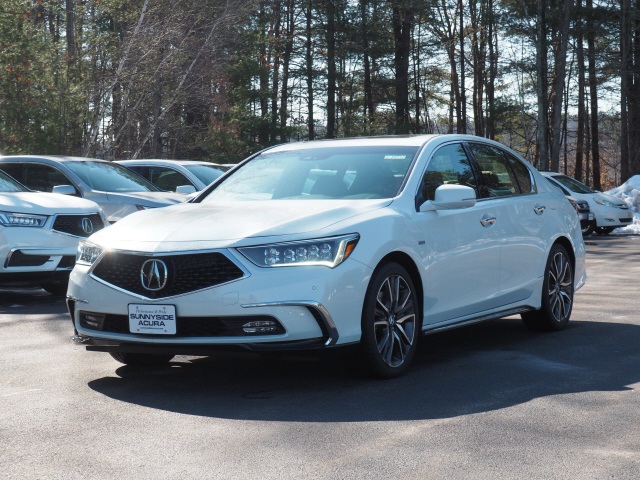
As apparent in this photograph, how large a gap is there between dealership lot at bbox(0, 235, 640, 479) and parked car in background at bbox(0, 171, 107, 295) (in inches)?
105

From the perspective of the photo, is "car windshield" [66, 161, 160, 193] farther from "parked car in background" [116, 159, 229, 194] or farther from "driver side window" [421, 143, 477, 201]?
"driver side window" [421, 143, 477, 201]

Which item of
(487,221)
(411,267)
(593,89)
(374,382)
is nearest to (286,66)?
(593,89)

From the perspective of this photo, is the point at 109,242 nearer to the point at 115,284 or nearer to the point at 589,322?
the point at 115,284

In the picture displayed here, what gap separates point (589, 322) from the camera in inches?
366

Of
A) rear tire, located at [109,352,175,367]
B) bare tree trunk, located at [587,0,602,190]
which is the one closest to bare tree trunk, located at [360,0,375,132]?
bare tree trunk, located at [587,0,602,190]

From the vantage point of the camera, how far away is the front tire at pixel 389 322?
6.20 m

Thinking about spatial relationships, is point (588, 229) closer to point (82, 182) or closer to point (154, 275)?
point (82, 182)

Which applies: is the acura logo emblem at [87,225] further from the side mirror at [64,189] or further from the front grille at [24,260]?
the side mirror at [64,189]

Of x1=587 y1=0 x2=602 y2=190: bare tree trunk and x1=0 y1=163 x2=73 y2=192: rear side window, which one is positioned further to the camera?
x1=587 y1=0 x2=602 y2=190: bare tree trunk

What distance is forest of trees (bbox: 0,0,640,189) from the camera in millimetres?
27766

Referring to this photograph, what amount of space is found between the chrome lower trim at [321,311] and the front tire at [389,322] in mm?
278

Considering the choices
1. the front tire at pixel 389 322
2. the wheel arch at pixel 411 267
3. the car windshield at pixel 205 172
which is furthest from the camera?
the car windshield at pixel 205 172

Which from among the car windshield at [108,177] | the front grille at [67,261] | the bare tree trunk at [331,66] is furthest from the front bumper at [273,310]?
the bare tree trunk at [331,66]

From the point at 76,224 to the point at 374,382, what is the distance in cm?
609
